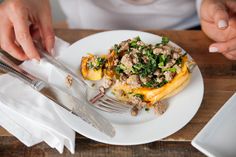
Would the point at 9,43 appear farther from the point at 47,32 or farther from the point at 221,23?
the point at 221,23

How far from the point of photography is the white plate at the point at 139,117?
29.0 inches

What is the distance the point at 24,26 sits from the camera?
0.84 metres

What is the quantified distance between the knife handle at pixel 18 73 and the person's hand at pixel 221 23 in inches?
17.0

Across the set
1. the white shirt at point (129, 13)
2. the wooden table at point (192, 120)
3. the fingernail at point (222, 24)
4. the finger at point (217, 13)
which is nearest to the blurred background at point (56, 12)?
the white shirt at point (129, 13)

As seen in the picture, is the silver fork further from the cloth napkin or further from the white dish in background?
the white dish in background

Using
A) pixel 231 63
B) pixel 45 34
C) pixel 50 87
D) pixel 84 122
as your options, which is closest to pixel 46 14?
pixel 45 34

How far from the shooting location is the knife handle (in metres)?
0.82

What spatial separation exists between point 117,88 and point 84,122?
13 cm

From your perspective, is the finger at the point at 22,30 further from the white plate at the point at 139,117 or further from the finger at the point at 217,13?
the finger at the point at 217,13

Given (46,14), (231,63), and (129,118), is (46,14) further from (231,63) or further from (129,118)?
(231,63)

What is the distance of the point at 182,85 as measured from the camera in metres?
0.83

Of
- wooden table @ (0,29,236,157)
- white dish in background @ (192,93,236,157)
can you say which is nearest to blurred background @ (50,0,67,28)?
wooden table @ (0,29,236,157)

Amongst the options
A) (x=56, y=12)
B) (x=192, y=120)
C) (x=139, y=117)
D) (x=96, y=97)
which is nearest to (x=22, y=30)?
(x=96, y=97)

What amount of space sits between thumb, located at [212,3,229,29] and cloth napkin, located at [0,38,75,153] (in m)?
0.43
